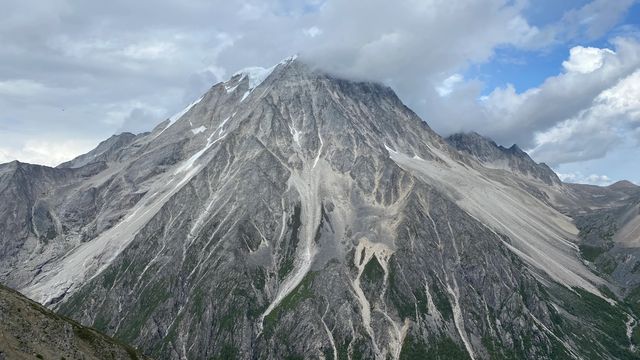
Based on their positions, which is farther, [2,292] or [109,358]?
[109,358]

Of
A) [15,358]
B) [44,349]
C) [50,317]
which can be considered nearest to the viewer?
[15,358]

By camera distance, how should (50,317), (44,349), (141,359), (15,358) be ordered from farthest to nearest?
(141,359) → (50,317) → (44,349) → (15,358)

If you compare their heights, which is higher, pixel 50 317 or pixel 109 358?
pixel 50 317

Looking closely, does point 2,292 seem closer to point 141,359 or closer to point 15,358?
point 15,358

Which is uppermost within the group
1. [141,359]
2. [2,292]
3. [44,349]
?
[2,292]

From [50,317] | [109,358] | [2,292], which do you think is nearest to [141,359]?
[109,358]

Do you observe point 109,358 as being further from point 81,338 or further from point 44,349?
point 44,349
